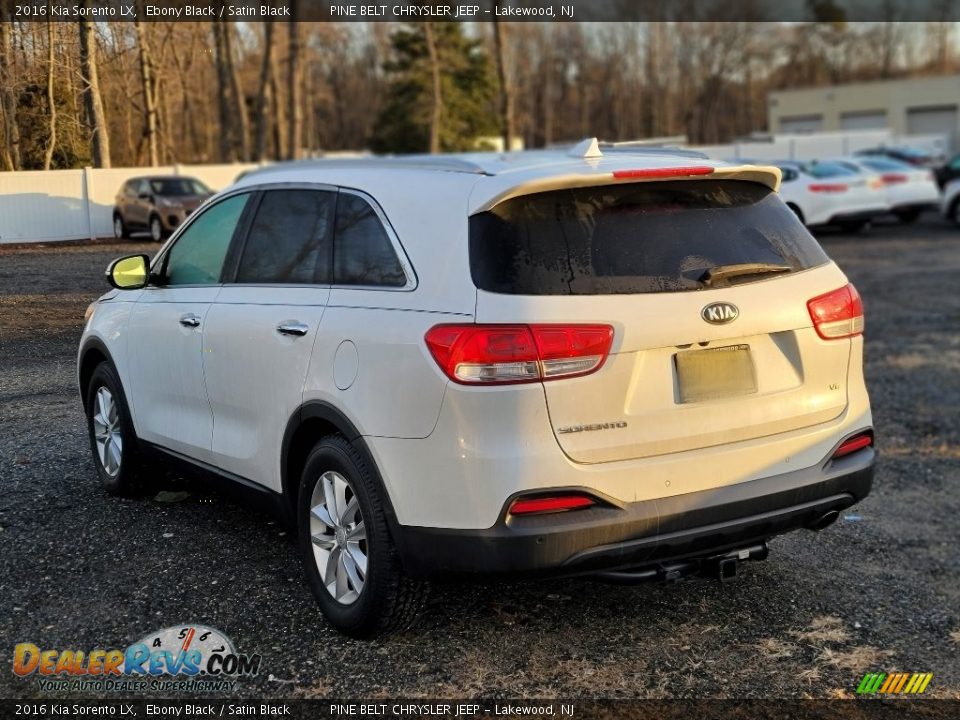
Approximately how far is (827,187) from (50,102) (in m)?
Answer: 18.3

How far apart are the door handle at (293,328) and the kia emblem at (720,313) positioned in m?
1.51

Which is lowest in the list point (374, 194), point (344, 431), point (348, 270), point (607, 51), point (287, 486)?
point (287, 486)

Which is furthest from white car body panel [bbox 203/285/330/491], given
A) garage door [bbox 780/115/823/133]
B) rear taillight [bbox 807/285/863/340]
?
garage door [bbox 780/115/823/133]

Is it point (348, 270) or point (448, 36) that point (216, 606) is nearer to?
point (348, 270)

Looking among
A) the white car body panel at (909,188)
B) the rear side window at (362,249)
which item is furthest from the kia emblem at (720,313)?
the white car body panel at (909,188)

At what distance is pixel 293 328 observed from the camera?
4.00m

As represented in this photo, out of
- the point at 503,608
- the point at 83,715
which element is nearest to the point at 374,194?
the point at 503,608

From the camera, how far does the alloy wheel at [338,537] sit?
12.4 feet

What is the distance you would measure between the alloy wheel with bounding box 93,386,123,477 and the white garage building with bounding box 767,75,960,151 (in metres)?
61.0

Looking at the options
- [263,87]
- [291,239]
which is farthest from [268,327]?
[263,87]

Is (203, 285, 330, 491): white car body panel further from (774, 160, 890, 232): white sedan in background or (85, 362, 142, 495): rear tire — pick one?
(774, 160, 890, 232): white sedan in background

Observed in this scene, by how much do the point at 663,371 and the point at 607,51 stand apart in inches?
3125

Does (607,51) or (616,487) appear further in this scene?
(607,51)

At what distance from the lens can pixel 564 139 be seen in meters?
81.7
